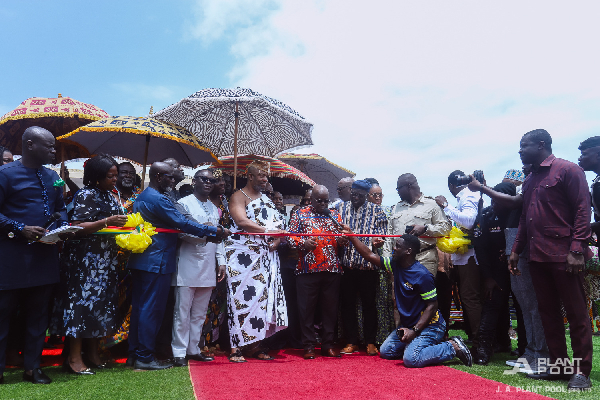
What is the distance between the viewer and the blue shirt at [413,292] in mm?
4773

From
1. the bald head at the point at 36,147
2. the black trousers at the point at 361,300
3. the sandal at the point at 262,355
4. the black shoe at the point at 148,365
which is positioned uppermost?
the bald head at the point at 36,147

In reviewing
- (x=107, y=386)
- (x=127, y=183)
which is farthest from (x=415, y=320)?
(x=127, y=183)

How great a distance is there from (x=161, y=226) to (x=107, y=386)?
1.55 metres

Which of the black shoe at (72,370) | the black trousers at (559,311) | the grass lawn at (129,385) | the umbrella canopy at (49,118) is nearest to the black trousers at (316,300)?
the grass lawn at (129,385)

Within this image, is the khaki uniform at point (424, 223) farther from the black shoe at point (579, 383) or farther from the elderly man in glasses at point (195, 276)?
the elderly man in glasses at point (195, 276)

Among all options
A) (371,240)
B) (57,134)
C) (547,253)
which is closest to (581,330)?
(547,253)

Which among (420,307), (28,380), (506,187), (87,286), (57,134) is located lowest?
(28,380)

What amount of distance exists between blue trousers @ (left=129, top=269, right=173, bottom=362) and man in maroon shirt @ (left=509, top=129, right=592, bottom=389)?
3.55m

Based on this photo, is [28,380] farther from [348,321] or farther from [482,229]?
[482,229]

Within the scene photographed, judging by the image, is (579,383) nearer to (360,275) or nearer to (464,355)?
(464,355)

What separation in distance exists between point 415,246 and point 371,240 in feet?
2.35

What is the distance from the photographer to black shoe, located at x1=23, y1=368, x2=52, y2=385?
12.0 ft

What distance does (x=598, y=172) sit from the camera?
4289 mm

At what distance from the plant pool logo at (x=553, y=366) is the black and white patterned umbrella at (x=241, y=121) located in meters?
4.28
